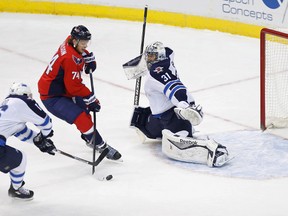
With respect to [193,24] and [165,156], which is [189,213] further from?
[193,24]

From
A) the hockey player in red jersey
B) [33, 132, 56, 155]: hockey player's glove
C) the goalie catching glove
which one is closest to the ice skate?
[33, 132, 56, 155]: hockey player's glove

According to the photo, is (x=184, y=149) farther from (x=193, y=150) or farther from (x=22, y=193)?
(x=22, y=193)

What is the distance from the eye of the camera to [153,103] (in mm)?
4953

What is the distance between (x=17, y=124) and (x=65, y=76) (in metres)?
0.68

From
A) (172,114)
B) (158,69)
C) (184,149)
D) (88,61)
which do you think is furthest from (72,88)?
(184,149)

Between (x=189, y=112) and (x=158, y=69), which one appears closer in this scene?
(x=189, y=112)

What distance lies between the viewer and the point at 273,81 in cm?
549

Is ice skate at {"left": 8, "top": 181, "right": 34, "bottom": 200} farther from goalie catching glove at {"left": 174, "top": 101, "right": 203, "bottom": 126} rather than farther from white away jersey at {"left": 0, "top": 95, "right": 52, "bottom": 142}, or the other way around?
goalie catching glove at {"left": 174, "top": 101, "right": 203, "bottom": 126}

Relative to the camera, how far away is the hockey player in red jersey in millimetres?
4699

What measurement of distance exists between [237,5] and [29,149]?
138 inches

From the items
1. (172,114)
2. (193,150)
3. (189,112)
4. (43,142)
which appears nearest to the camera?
(43,142)

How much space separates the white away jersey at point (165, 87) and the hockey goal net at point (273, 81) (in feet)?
2.65

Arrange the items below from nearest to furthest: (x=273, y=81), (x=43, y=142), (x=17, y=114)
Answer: (x=17, y=114) < (x=43, y=142) < (x=273, y=81)

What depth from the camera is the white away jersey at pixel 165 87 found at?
4719 mm
